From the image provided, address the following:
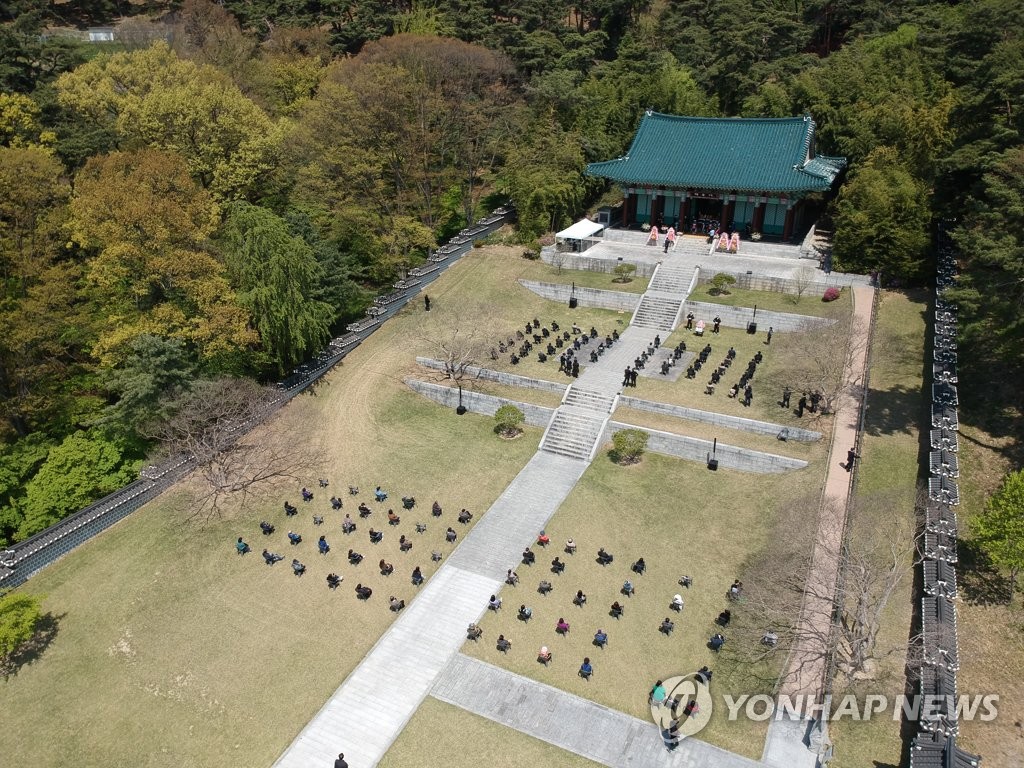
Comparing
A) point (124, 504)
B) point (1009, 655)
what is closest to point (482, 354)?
point (124, 504)

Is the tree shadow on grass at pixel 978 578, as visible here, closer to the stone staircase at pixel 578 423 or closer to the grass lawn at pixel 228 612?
the stone staircase at pixel 578 423

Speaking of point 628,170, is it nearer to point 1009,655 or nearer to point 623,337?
point 623,337

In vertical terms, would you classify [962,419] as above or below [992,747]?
above

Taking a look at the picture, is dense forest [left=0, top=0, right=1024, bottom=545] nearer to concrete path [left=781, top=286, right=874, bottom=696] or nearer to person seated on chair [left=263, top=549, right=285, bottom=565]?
concrete path [left=781, top=286, right=874, bottom=696]

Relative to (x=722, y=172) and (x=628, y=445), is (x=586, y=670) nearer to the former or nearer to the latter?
(x=628, y=445)

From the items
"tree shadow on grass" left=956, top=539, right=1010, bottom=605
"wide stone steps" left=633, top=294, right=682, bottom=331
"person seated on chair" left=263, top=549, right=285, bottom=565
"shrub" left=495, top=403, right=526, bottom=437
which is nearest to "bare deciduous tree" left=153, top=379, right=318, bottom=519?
"person seated on chair" left=263, top=549, right=285, bottom=565

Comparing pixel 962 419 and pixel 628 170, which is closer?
pixel 962 419

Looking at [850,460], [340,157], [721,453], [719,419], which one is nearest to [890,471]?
[850,460]
